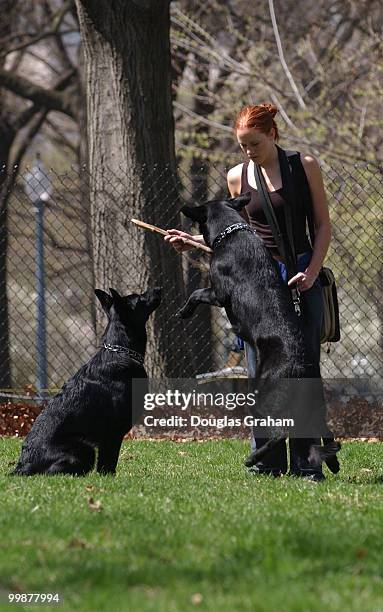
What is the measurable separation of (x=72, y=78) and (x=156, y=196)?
9524 millimetres

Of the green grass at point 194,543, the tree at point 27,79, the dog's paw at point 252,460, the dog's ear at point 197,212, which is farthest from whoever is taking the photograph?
the tree at point 27,79

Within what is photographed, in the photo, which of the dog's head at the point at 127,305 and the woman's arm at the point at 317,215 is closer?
the woman's arm at the point at 317,215

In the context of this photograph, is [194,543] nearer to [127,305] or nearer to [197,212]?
[127,305]

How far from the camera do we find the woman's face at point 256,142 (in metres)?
5.79

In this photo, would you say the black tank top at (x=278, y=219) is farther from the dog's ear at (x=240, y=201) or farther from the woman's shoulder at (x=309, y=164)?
the woman's shoulder at (x=309, y=164)

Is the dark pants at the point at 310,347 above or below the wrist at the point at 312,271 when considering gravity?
below

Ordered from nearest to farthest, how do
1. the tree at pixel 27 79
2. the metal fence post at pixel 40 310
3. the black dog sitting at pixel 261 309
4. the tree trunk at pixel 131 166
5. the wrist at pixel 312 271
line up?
the black dog sitting at pixel 261 309, the wrist at pixel 312 271, the tree trunk at pixel 131 166, the metal fence post at pixel 40 310, the tree at pixel 27 79

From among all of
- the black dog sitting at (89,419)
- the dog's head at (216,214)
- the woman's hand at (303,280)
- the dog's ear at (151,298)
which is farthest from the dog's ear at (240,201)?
the black dog sitting at (89,419)

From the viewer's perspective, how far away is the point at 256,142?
5820 mm

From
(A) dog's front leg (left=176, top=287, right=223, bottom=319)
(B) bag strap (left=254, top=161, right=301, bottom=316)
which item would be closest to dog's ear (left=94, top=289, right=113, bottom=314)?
(A) dog's front leg (left=176, top=287, right=223, bottom=319)

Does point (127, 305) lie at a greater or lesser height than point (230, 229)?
lesser

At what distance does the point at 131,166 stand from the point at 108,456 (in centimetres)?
413

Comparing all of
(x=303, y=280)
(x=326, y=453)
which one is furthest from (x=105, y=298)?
(x=326, y=453)

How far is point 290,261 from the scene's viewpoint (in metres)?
5.79
